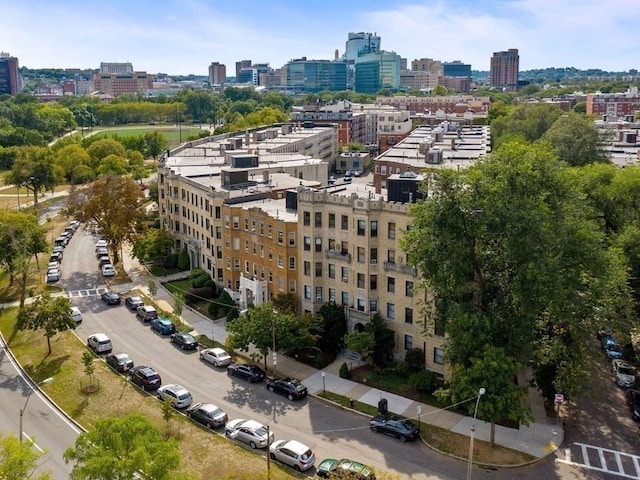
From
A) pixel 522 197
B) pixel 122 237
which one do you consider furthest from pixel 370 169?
pixel 522 197

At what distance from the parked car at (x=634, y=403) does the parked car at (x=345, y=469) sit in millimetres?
22897

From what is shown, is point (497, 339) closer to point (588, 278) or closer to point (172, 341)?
point (588, 278)

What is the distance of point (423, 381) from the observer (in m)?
52.6

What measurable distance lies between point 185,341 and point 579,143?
6285 cm

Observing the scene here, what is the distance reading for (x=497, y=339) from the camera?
46062 mm

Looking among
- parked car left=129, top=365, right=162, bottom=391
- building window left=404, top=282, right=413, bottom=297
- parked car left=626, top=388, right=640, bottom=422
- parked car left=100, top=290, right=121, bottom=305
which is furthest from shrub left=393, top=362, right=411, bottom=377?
parked car left=100, top=290, right=121, bottom=305

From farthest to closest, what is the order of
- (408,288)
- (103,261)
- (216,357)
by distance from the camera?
(103,261), (216,357), (408,288)

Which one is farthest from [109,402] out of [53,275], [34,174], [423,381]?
[34,174]

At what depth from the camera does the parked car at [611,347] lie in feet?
198

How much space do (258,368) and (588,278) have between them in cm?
2920

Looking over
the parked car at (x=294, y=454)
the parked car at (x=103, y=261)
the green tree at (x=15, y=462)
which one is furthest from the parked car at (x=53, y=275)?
the green tree at (x=15, y=462)

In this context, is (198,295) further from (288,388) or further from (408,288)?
(408,288)

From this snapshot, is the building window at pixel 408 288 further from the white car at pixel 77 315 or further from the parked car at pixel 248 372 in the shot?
the white car at pixel 77 315

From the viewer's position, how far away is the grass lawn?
42781 millimetres
